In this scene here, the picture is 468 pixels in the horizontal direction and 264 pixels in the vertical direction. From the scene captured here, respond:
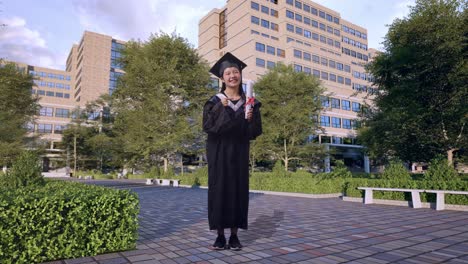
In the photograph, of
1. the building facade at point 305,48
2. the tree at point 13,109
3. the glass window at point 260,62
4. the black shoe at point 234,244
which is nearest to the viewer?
the black shoe at point 234,244

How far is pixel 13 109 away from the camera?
103 ft

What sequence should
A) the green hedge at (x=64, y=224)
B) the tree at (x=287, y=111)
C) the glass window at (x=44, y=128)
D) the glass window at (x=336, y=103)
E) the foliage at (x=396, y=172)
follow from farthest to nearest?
the glass window at (x=44, y=128)
the glass window at (x=336, y=103)
the tree at (x=287, y=111)
the foliage at (x=396, y=172)
the green hedge at (x=64, y=224)

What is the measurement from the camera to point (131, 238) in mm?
4582

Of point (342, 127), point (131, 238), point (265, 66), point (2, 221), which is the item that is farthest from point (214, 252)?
point (342, 127)

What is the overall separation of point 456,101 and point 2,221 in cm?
2143

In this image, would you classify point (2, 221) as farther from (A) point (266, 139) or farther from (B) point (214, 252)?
(A) point (266, 139)

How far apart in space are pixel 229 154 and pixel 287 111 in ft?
89.4

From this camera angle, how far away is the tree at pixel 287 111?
104 feet

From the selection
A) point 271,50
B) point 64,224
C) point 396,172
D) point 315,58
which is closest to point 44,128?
point 271,50

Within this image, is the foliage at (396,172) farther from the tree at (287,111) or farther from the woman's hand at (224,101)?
the tree at (287,111)

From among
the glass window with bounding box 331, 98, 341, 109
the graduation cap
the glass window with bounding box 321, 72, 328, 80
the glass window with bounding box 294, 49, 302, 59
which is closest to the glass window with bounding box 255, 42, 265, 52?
the glass window with bounding box 294, 49, 302, 59

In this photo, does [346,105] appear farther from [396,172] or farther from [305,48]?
[396,172]

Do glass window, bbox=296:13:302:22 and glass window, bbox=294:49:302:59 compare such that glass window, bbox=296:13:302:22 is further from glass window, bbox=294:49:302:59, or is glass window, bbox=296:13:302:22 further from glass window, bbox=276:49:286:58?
glass window, bbox=276:49:286:58

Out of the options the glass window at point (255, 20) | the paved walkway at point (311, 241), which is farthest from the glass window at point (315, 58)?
the paved walkway at point (311, 241)
